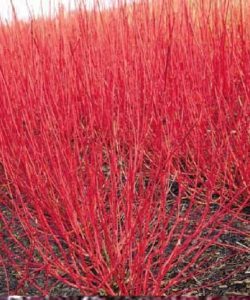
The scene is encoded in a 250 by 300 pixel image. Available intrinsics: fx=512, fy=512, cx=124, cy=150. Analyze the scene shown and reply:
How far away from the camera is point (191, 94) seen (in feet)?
7.88

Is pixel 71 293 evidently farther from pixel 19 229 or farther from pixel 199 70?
pixel 199 70

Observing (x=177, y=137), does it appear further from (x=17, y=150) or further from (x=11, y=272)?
(x=11, y=272)

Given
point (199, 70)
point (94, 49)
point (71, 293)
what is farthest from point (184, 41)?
point (71, 293)

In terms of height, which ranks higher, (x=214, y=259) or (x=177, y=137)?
(x=177, y=137)

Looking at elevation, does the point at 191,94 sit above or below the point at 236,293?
above

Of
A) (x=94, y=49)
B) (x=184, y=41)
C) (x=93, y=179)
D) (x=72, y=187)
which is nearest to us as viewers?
(x=93, y=179)

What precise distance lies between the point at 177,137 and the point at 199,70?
1.44 ft

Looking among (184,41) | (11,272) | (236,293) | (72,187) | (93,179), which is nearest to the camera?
(93,179)

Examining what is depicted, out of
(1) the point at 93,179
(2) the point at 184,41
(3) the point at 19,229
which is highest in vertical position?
(2) the point at 184,41

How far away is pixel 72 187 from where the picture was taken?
6.37 feet

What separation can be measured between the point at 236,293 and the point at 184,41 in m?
1.33

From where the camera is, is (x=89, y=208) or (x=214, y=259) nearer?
(x=89, y=208)

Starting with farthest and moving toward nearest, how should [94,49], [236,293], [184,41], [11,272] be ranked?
1. [184,41]
2. [11,272]
3. [94,49]
4. [236,293]

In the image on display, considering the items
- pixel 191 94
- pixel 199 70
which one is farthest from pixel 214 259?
pixel 199 70
